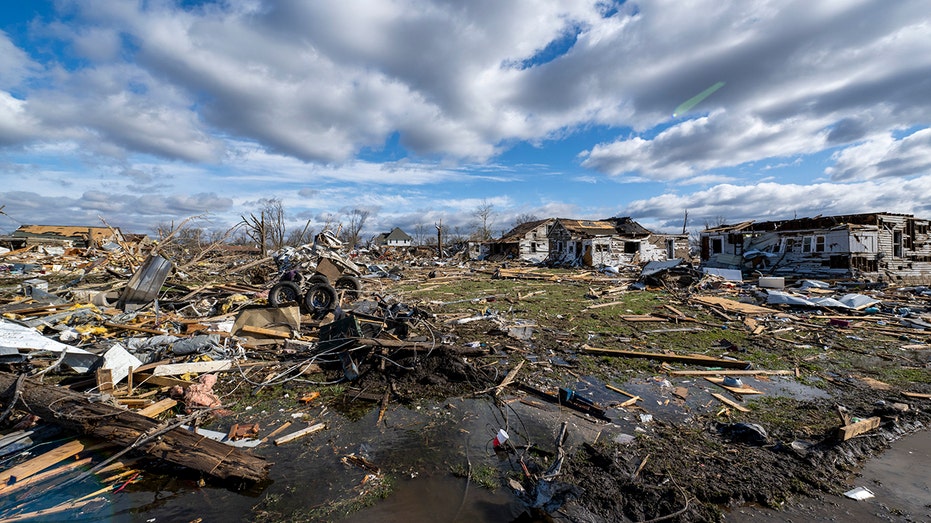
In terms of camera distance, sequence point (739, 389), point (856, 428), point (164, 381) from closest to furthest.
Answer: point (856, 428), point (164, 381), point (739, 389)

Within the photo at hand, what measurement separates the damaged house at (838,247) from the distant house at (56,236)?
44464 millimetres

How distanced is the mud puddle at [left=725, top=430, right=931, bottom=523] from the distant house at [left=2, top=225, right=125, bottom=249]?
37176mm

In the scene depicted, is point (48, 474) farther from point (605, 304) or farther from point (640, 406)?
point (605, 304)

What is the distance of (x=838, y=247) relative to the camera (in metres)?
20.2

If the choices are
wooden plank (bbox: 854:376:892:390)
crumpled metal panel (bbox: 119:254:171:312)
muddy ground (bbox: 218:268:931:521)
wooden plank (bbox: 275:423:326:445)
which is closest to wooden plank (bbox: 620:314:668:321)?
muddy ground (bbox: 218:268:931:521)

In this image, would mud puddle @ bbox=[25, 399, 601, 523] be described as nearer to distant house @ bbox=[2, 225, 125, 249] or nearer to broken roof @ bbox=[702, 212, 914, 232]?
broken roof @ bbox=[702, 212, 914, 232]

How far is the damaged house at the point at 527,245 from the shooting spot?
125 feet

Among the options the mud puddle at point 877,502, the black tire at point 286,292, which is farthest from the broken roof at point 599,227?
the mud puddle at point 877,502

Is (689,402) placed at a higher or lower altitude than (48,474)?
lower

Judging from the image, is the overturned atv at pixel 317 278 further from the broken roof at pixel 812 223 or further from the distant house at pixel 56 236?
the broken roof at pixel 812 223

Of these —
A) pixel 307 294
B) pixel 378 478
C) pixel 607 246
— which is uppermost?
pixel 607 246

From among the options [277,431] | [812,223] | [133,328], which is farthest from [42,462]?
[812,223]

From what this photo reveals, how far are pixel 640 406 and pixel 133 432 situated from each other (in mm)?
6308

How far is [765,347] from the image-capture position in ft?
27.3
